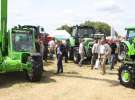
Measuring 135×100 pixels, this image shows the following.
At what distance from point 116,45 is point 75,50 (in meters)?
3.78

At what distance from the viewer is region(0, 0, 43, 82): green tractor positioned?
50.5 feet

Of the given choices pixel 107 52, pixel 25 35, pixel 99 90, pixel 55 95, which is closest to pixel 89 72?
pixel 107 52

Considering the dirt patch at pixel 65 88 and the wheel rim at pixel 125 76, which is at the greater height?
the wheel rim at pixel 125 76

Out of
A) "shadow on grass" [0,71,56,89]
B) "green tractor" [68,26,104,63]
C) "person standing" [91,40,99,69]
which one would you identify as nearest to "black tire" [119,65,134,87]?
"shadow on grass" [0,71,56,89]

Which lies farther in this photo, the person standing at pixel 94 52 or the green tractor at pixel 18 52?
the person standing at pixel 94 52

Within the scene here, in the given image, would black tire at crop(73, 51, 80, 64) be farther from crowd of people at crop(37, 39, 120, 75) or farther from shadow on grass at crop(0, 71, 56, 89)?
shadow on grass at crop(0, 71, 56, 89)

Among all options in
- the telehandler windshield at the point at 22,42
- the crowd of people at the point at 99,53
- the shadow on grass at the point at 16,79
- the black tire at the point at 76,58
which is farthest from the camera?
the black tire at the point at 76,58

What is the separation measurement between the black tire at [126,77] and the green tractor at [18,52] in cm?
328

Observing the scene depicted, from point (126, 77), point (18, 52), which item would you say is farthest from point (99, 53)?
point (18, 52)

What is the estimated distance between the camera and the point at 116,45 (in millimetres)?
21484

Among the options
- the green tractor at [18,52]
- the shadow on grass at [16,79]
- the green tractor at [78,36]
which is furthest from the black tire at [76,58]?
the green tractor at [18,52]

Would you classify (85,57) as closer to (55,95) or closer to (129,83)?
(129,83)

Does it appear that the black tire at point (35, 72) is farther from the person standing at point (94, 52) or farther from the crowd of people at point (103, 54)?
the person standing at point (94, 52)

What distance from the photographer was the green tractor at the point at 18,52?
50.5 ft
